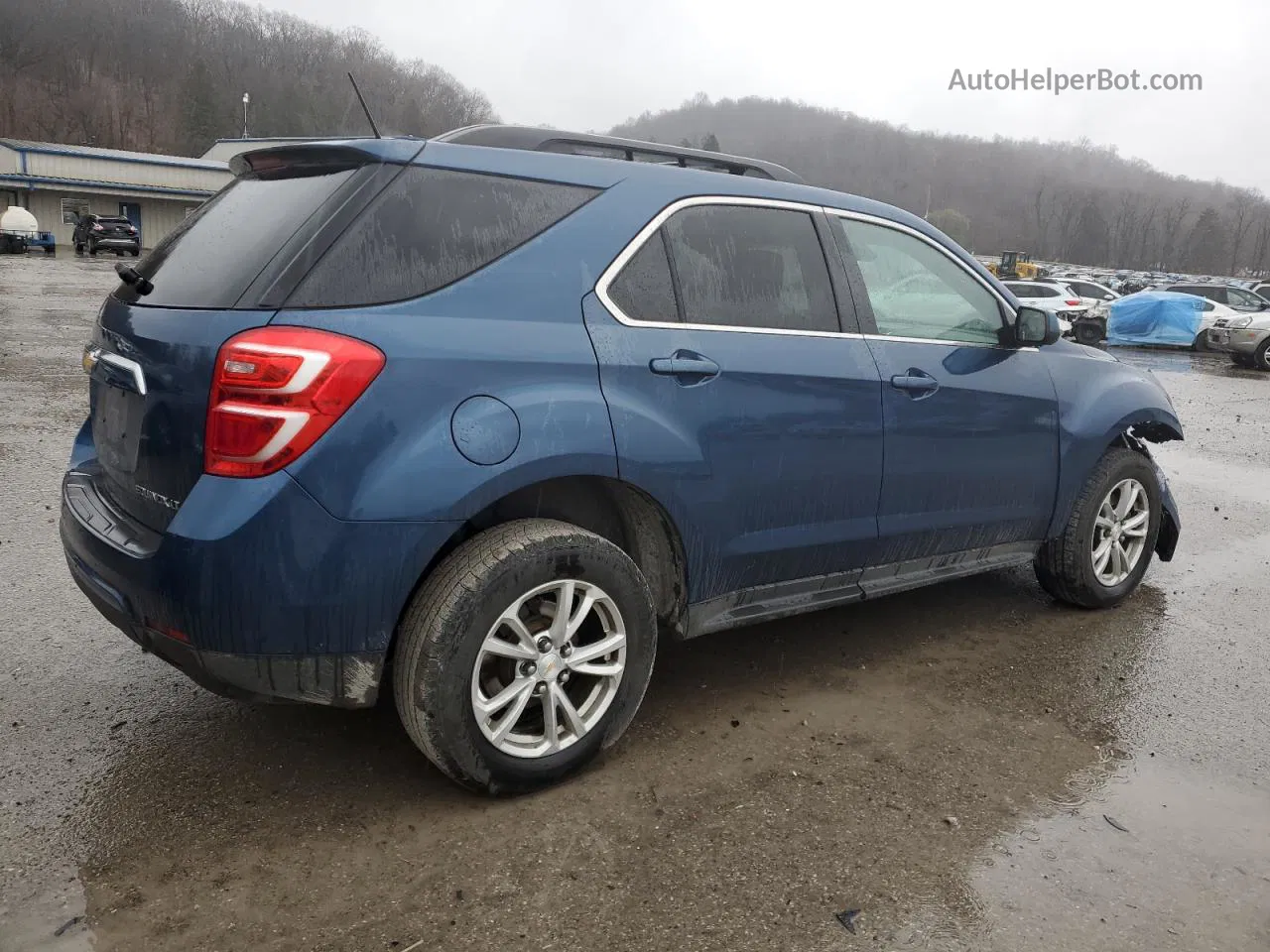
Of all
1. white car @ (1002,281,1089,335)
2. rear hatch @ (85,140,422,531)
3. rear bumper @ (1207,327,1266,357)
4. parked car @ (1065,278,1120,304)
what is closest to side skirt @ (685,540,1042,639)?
rear hatch @ (85,140,422,531)

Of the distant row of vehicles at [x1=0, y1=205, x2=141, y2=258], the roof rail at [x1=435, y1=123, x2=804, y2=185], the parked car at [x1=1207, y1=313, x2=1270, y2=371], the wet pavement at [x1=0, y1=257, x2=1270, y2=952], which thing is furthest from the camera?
the distant row of vehicles at [x1=0, y1=205, x2=141, y2=258]

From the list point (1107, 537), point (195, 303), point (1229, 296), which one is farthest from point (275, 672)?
point (1229, 296)

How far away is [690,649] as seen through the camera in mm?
4148

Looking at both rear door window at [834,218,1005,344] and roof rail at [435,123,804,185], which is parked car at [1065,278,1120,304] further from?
roof rail at [435,123,804,185]

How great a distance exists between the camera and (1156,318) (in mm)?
25562

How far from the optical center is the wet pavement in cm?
243

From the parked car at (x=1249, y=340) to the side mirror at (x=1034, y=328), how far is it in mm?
20391

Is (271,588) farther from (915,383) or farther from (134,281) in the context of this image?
(915,383)

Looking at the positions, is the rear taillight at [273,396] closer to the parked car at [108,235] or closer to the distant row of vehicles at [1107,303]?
the distant row of vehicles at [1107,303]

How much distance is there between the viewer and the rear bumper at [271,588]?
2.45 m

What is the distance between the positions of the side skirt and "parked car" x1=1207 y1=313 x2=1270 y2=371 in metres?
20.4

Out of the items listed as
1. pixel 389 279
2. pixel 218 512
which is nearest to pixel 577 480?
pixel 389 279

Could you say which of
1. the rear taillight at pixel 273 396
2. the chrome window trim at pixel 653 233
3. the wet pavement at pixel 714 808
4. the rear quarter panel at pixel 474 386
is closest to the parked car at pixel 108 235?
the wet pavement at pixel 714 808

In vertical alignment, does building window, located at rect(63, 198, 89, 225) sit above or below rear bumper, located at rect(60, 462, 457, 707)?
above
